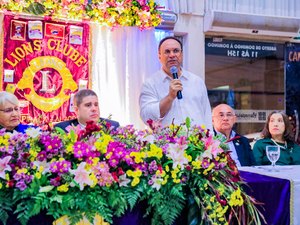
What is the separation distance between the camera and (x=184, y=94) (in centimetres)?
266

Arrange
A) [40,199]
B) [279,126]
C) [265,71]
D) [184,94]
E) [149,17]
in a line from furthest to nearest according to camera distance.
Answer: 1. [265,71]
2. [149,17]
3. [279,126]
4. [184,94]
5. [40,199]

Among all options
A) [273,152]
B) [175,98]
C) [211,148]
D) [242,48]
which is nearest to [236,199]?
[211,148]

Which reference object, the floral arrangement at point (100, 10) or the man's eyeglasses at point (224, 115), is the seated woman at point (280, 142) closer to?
the man's eyeglasses at point (224, 115)

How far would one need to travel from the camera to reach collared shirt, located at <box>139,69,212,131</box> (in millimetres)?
2607

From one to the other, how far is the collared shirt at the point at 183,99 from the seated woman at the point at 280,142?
75 cm

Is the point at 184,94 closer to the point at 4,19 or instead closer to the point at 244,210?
the point at 244,210

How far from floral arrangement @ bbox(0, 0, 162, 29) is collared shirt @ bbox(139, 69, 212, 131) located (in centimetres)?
150

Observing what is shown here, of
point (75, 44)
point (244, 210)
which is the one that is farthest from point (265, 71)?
point (244, 210)

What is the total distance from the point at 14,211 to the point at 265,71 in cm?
454

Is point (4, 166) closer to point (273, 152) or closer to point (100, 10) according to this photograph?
point (273, 152)

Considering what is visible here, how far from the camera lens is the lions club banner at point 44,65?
12.6 feet

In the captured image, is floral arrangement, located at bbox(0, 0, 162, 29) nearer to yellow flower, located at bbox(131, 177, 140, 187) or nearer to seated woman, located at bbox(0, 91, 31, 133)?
seated woman, located at bbox(0, 91, 31, 133)

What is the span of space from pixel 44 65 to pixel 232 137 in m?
1.99

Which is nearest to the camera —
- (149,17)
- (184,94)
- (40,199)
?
(40,199)
